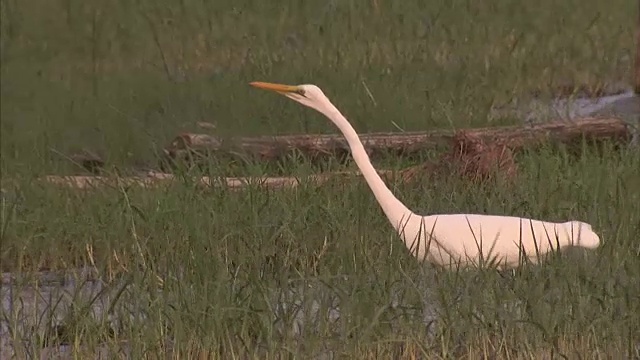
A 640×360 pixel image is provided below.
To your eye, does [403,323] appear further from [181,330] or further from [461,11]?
[461,11]

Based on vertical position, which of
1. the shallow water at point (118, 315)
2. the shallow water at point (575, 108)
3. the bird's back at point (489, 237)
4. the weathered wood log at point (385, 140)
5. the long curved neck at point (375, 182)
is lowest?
the shallow water at point (118, 315)

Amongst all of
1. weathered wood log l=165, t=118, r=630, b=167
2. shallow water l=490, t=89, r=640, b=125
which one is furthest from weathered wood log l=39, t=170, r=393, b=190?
shallow water l=490, t=89, r=640, b=125

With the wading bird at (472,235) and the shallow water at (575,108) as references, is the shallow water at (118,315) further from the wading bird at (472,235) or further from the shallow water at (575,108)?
the shallow water at (575,108)

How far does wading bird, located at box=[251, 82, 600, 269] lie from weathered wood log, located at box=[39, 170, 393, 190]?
4.07 ft

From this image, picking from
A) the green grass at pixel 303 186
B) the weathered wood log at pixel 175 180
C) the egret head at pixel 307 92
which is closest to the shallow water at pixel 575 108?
the green grass at pixel 303 186

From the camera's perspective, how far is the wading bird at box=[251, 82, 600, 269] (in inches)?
197

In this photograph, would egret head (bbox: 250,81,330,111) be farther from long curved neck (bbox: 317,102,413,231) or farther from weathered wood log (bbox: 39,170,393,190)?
weathered wood log (bbox: 39,170,393,190)

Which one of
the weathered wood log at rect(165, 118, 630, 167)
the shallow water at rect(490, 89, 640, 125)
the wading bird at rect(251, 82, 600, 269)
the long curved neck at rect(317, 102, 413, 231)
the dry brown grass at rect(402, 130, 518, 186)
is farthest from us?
the shallow water at rect(490, 89, 640, 125)

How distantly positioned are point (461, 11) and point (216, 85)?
8.37 ft

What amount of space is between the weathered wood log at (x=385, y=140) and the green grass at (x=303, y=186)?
347 mm

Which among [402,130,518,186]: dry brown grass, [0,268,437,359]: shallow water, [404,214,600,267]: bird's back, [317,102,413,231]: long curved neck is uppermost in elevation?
[402,130,518,186]: dry brown grass

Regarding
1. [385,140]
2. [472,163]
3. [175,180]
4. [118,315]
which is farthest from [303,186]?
[118,315]

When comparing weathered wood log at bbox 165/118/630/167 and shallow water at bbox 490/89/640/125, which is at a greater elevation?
shallow water at bbox 490/89/640/125

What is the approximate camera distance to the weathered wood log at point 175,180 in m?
6.60
